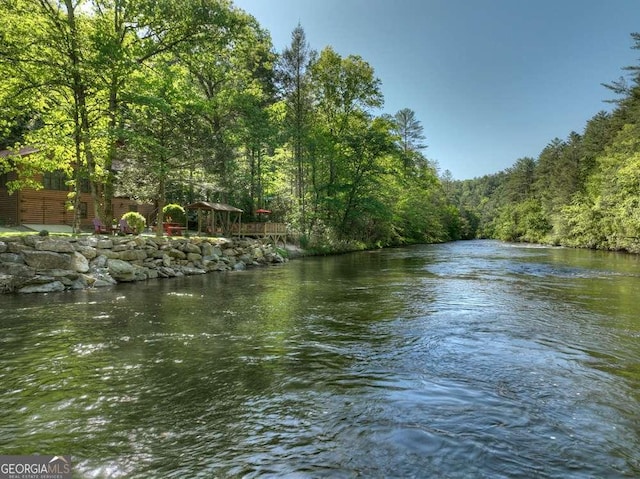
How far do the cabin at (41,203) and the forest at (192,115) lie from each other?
4.63 ft

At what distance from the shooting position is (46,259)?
1269 cm

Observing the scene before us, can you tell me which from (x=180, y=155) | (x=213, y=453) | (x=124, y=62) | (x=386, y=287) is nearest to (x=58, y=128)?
(x=124, y=62)

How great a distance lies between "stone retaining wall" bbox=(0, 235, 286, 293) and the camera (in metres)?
12.1

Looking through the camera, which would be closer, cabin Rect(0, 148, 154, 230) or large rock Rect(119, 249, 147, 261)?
large rock Rect(119, 249, 147, 261)

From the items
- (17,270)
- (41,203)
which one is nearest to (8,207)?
(41,203)

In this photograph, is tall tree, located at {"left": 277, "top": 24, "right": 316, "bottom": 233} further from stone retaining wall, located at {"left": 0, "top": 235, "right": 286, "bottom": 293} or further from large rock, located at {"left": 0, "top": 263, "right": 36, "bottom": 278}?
large rock, located at {"left": 0, "top": 263, "right": 36, "bottom": 278}

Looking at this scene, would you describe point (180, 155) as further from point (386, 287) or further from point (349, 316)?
point (349, 316)

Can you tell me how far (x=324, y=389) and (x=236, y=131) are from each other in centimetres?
2429

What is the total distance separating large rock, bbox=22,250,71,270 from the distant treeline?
123ft

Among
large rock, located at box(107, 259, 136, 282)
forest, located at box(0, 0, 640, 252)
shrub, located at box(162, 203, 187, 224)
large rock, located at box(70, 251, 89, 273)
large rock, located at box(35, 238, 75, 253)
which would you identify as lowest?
large rock, located at box(107, 259, 136, 282)

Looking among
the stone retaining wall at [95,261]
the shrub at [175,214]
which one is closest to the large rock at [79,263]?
the stone retaining wall at [95,261]

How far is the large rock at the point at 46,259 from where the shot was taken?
12.4 metres

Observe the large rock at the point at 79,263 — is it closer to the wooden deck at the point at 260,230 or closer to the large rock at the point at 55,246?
the large rock at the point at 55,246

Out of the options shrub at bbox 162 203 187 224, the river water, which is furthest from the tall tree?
the river water
